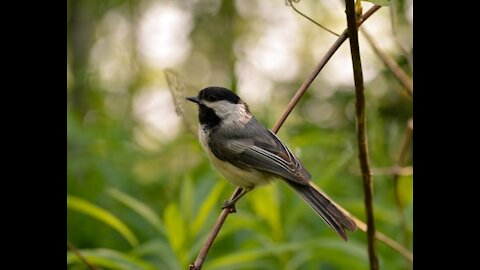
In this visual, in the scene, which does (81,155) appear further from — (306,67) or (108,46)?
(108,46)

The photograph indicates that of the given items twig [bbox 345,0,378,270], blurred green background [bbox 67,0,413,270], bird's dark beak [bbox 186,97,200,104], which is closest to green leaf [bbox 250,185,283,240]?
blurred green background [bbox 67,0,413,270]

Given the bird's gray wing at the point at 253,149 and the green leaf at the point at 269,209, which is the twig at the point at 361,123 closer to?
the bird's gray wing at the point at 253,149

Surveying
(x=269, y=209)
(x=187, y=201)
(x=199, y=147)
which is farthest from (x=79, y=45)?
(x=269, y=209)

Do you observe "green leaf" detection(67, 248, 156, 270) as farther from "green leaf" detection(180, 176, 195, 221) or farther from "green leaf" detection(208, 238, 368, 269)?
"green leaf" detection(180, 176, 195, 221)

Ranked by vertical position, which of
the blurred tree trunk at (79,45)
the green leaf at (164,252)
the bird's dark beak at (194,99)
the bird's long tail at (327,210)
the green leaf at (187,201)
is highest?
the blurred tree trunk at (79,45)

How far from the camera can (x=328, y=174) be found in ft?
12.1

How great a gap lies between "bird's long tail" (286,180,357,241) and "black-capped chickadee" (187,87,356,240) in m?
0.01

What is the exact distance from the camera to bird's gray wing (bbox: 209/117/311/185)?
290 centimetres

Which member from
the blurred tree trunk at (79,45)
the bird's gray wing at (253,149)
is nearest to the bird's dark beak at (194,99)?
the bird's gray wing at (253,149)

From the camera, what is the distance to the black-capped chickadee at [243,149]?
2811 millimetres
